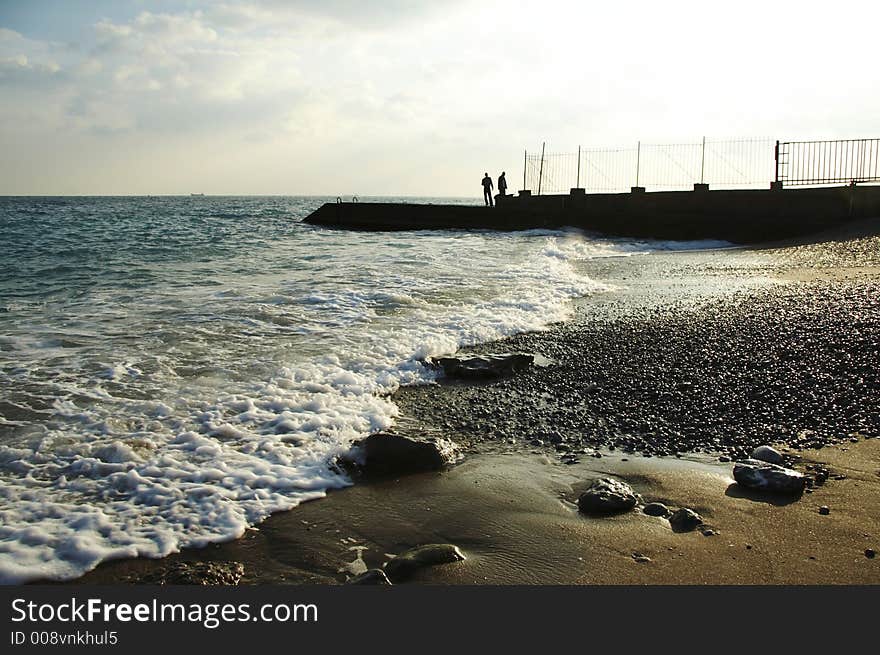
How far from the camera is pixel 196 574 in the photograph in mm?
3457

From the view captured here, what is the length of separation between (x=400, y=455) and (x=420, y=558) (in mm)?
1422

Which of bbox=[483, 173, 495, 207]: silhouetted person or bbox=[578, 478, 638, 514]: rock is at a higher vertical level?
bbox=[483, 173, 495, 207]: silhouetted person

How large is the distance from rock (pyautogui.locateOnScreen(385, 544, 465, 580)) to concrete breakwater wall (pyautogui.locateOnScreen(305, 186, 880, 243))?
913 inches

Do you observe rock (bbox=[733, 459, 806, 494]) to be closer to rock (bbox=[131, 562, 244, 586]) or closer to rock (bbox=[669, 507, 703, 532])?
rock (bbox=[669, 507, 703, 532])

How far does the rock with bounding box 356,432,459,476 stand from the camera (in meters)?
4.85

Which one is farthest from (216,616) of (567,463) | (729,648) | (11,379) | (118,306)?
(118,306)

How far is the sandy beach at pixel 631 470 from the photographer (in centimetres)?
349

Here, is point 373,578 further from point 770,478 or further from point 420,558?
point 770,478

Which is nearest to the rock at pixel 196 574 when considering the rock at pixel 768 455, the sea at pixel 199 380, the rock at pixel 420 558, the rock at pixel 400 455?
the sea at pixel 199 380

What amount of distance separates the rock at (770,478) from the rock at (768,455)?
11.9 inches

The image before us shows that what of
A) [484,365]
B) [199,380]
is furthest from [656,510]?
[199,380]

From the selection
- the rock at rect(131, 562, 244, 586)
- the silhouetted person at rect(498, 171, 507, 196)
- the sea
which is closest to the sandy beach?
the rock at rect(131, 562, 244, 586)

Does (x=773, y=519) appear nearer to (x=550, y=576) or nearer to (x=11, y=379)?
(x=550, y=576)

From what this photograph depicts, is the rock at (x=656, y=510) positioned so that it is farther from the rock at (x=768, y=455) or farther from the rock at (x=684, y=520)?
the rock at (x=768, y=455)
